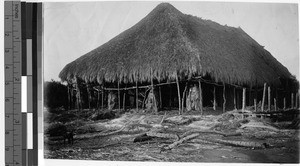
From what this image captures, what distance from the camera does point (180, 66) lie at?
2.44 metres

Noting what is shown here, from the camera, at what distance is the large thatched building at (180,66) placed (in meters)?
2.45

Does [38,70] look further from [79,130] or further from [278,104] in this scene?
[278,104]

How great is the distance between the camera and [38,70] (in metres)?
2.52

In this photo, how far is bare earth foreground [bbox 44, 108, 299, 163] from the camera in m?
2.43

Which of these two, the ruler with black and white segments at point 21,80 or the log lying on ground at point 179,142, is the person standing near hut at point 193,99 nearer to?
the log lying on ground at point 179,142

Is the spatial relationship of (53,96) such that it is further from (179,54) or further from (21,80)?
(179,54)

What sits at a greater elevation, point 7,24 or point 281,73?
point 7,24

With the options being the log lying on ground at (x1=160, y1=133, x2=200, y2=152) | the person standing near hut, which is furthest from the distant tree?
the person standing near hut

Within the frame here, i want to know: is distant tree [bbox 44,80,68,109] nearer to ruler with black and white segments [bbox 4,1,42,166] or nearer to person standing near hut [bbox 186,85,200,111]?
ruler with black and white segments [bbox 4,1,42,166]

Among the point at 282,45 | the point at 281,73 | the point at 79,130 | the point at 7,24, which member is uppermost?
the point at 7,24

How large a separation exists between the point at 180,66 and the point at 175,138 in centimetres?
51

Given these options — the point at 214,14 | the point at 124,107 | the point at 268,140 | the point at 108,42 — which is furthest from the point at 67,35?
the point at 268,140

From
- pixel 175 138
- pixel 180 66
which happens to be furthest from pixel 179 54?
pixel 175 138
